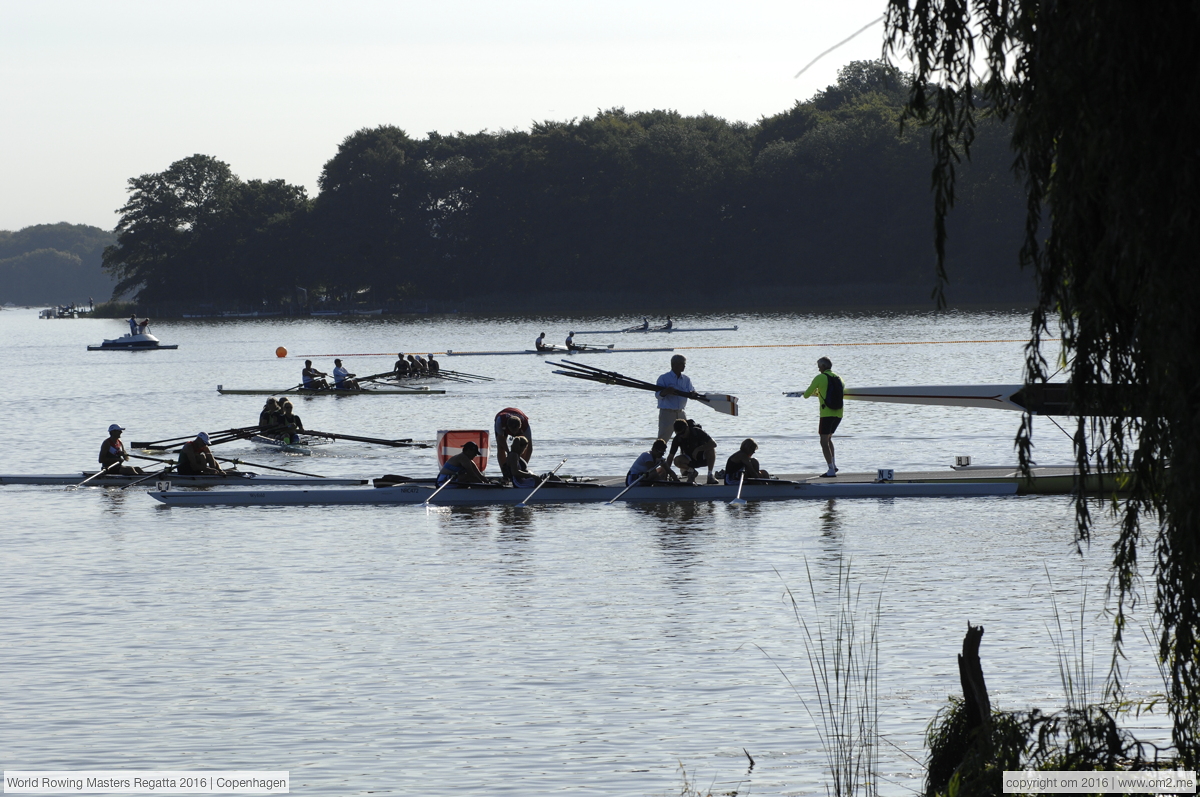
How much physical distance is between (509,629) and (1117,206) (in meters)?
9.77

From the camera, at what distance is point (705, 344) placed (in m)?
82.2

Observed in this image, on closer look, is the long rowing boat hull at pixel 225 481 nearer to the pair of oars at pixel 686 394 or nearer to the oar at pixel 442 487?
the oar at pixel 442 487

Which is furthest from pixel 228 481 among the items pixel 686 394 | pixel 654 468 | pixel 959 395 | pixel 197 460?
pixel 959 395

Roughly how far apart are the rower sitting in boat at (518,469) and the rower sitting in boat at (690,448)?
2.21m

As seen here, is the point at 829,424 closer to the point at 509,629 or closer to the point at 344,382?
the point at 509,629

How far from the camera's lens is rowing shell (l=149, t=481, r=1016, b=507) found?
2191 cm

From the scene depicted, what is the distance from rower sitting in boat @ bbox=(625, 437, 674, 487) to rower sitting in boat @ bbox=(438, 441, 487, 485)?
2.52 m

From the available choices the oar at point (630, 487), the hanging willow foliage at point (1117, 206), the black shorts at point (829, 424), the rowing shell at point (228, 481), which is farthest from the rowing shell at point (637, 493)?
the hanging willow foliage at point (1117, 206)

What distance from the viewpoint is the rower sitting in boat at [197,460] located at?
82.6 ft

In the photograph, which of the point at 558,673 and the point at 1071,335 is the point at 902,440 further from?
the point at 1071,335

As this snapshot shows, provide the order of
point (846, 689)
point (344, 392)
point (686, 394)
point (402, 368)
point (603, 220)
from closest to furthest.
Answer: point (846, 689)
point (686, 394)
point (344, 392)
point (402, 368)
point (603, 220)

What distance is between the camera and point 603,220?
14050 centimetres

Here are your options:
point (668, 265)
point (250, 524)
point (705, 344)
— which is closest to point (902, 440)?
point (250, 524)

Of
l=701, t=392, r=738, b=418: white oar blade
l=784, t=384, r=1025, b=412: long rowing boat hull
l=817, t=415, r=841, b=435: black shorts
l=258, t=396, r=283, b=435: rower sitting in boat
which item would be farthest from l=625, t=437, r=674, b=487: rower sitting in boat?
l=258, t=396, r=283, b=435: rower sitting in boat
